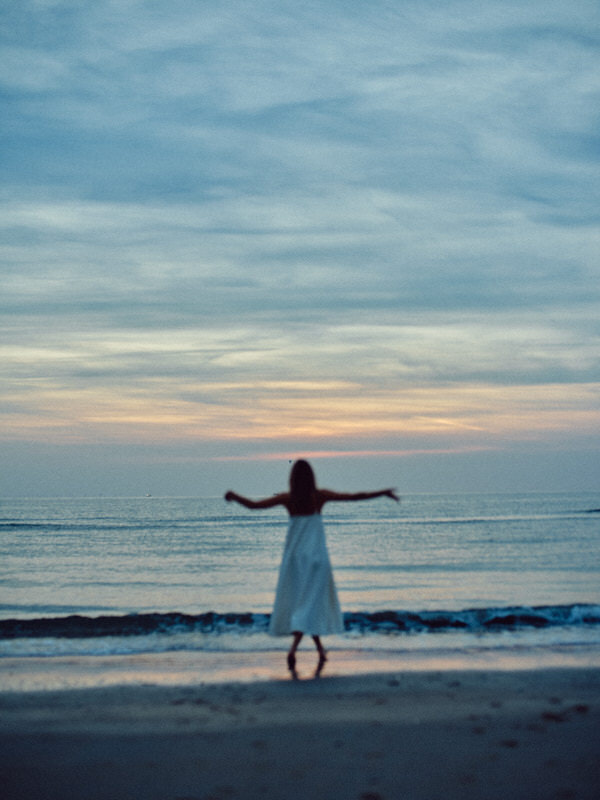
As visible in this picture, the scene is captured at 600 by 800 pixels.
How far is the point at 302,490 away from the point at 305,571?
2.85ft

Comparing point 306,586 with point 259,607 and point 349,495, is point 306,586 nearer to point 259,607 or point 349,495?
point 349,495

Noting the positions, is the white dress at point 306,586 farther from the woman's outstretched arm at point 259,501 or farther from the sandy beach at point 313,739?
the sandy beach at point 313,739

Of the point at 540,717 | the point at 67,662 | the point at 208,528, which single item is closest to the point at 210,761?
the point at 540,717

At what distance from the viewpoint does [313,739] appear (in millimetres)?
5703

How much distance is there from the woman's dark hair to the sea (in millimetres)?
1752

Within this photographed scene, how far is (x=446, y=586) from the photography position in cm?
1816

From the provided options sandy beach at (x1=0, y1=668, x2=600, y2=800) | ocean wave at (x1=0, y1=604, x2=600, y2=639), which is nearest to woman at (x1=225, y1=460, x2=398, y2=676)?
sandy beach at (x1=0, y1=668, x2=600, y2=800)

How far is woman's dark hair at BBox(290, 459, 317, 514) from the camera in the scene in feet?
27.9

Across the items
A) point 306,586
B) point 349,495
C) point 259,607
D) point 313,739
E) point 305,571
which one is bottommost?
point 259,607

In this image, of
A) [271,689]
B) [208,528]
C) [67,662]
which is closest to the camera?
[271,689]

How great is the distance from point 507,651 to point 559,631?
7.03ft

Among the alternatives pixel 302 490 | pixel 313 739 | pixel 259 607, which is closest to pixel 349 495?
pixel 302 490

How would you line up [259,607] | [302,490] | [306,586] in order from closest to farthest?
[306,586]
[302,490]
[259,607]

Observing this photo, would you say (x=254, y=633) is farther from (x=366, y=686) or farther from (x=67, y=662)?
(x=366, y=686)
